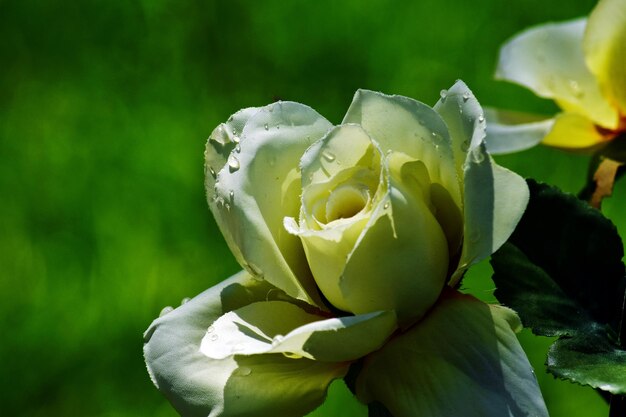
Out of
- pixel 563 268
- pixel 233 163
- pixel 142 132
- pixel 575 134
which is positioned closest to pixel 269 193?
pixel 233 163

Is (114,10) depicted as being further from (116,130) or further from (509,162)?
(509,162)

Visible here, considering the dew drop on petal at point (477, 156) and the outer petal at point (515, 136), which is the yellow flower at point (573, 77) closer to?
the outer petal at point (515, 136)

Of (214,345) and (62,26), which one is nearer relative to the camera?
(214,345)

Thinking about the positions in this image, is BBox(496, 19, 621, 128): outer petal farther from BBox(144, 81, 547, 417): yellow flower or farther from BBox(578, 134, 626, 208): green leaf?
BBox(144, 81, 547, 417): yellow flower

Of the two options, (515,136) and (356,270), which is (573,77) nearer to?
(515,136)

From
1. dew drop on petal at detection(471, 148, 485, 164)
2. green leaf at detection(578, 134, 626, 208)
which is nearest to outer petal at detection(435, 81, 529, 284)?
dew drop on petal at detection(471, 148, 485, 164)

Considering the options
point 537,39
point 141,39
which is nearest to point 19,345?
point 141,39
